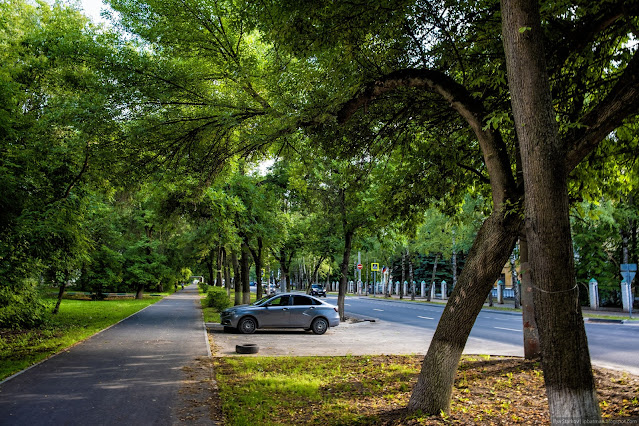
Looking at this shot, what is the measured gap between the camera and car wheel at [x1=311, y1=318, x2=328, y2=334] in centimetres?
1742

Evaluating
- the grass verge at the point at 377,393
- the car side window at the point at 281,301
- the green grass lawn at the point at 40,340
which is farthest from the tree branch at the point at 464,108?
the car side window at the point at 281,301

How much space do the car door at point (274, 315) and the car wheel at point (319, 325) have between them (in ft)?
3.48

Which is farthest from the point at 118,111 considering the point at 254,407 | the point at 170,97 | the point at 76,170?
the point at 254,407

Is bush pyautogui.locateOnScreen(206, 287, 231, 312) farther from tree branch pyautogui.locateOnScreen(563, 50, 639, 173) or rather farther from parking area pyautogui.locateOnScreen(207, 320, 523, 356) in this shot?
tree branch pyautogui.locateOnScreen(563, 50, 639, 173)

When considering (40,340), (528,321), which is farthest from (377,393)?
(40,340)

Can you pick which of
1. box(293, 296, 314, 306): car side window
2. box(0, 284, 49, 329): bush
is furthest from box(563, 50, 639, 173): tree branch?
box(0, 284, 49, 329): bush

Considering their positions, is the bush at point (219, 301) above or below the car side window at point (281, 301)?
below

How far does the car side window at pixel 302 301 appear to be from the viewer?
57.6ft

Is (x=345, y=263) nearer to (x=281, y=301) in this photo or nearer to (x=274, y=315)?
(x=281, y=301)

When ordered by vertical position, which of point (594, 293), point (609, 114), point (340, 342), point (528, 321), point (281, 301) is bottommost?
point (340, 342)

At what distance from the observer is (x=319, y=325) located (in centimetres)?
1748

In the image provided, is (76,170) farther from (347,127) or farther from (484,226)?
(484,226)

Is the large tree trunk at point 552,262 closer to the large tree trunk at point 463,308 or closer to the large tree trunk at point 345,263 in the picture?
the large tree trunk at point 463,308

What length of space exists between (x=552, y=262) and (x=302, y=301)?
14075 millimetres
